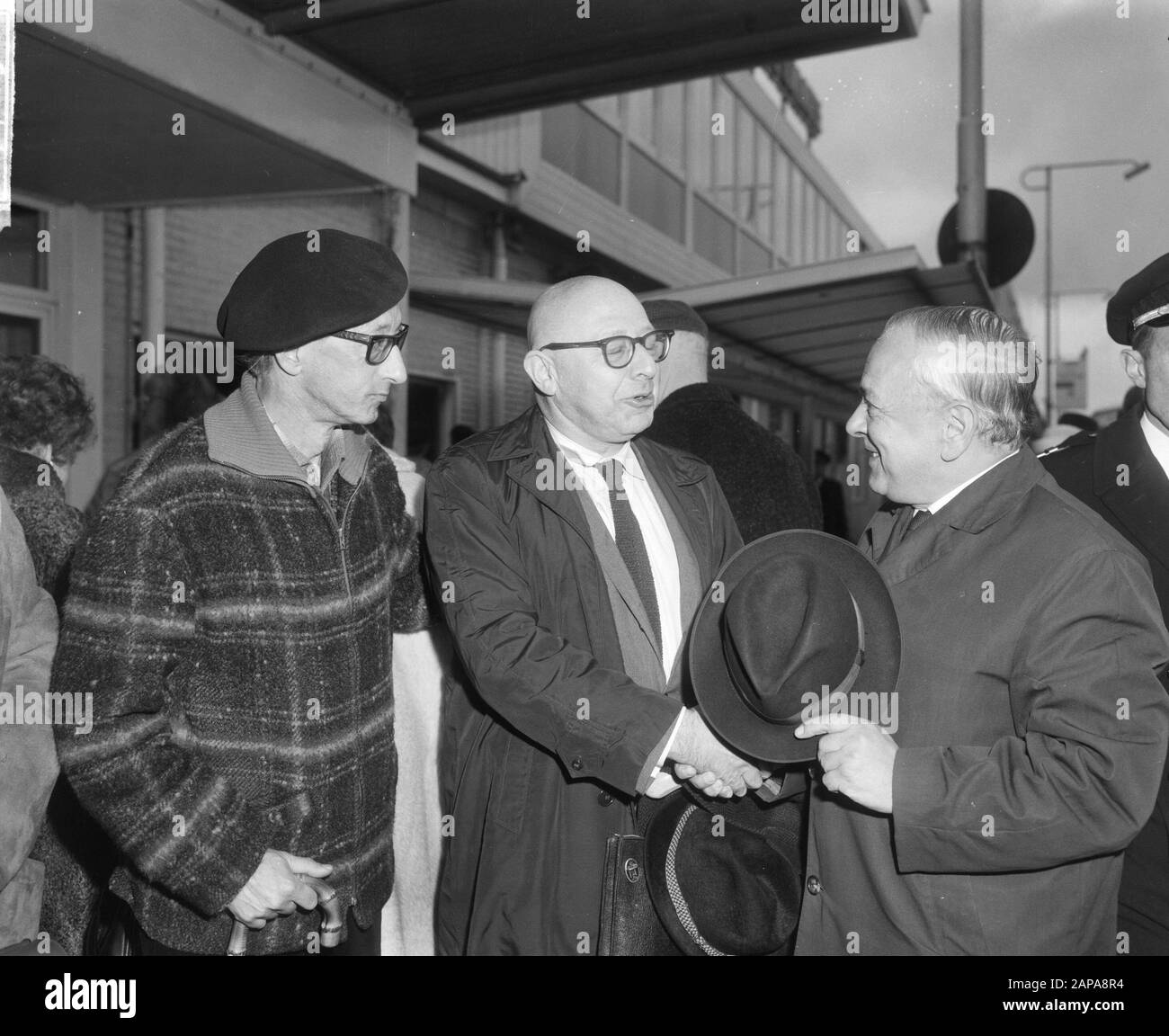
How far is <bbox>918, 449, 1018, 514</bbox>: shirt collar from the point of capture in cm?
201

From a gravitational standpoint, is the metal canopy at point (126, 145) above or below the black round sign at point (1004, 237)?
below

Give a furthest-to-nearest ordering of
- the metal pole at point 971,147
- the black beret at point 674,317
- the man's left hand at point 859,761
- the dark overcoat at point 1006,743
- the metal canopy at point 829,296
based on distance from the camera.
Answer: the metal canopy at point 829,296
the metal pole at point 971,147
the black beret at point 674,317
the man's left hand at point 859,761
the dark overcoat at point 1006,743

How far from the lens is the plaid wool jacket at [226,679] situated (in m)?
1.88

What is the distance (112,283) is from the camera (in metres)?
6.59

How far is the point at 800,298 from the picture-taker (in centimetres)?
779

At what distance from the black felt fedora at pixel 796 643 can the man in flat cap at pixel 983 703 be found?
0.16ft

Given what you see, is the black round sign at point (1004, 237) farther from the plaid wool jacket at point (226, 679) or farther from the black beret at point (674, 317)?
the plaid wool jacket at point (226, 679)

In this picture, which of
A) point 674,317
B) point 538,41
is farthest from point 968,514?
point 538,41

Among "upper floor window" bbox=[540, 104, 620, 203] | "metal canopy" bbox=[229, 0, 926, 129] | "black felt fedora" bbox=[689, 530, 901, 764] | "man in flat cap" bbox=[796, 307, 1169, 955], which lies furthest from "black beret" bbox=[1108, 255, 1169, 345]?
"upper floor window" bbox=[540, 104, 620, 203]

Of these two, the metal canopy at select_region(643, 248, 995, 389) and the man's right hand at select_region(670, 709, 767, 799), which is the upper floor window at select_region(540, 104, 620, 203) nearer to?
the metal canopy at select_region(643, 248, 995, 389)

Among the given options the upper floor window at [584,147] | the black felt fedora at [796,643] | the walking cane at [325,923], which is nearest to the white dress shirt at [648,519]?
the black felt fedora at [796,643]

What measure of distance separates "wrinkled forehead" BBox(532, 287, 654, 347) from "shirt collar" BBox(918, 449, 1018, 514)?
808 mm
